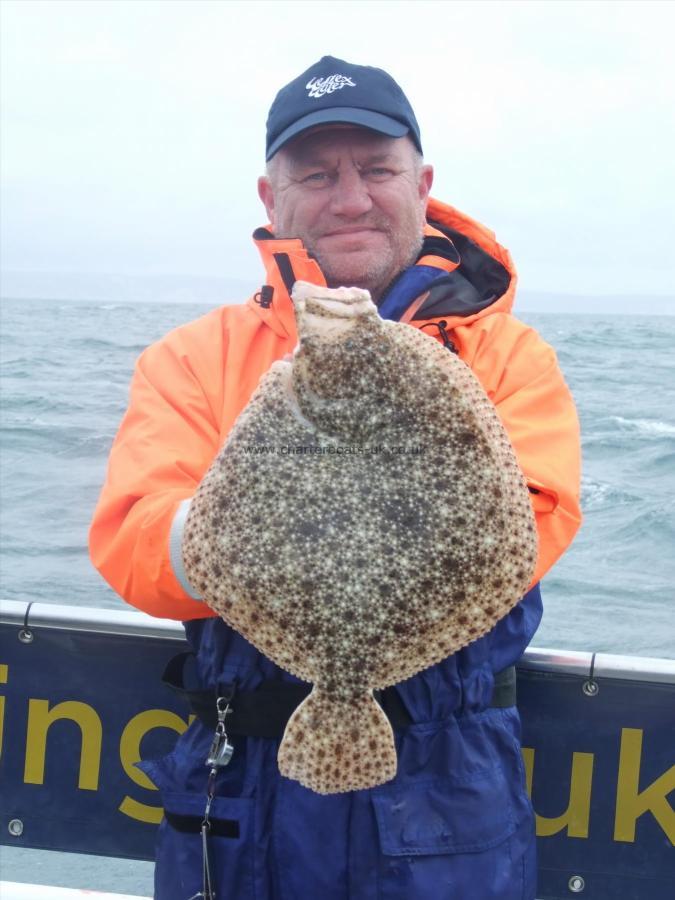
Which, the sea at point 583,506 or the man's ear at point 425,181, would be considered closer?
the man's ear at point 425,181

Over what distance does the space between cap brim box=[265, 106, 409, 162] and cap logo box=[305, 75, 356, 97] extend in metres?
0.07

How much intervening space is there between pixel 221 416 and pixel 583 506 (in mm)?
7705

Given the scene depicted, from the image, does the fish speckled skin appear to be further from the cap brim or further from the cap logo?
the cap logo

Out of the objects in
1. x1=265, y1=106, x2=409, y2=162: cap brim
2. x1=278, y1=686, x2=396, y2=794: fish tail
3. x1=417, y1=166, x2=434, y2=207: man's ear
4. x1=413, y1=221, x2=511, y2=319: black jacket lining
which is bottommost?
x1=278, y1=686, x2=396, y2=794: fish tail

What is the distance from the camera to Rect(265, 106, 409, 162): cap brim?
240cm

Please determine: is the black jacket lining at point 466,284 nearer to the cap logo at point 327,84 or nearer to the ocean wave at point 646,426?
the cap logo at point 327,84

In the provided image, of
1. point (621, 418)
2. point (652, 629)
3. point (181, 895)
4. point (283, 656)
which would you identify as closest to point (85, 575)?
point (652, 629)

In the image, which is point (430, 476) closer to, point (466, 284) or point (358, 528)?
point (358, 528)

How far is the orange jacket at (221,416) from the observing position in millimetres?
1996

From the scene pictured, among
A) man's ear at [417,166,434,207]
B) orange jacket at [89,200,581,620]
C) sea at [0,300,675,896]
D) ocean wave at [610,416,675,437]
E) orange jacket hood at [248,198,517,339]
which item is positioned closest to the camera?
orange jacket at [89,200,581,620]

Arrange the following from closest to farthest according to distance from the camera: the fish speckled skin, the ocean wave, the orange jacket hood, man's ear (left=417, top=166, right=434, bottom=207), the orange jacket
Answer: the fish speckled skin, the orange jacket, the orange jacket hood, man's ear (left=417, top=166, right=434, bottom=207), the ocean wave

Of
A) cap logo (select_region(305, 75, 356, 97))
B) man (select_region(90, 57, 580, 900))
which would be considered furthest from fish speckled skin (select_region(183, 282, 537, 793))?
cap logo (select_region(305, 75, 356, 97))

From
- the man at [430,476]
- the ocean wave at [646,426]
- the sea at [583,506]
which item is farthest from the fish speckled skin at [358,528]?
the ocean wave at [646,426]

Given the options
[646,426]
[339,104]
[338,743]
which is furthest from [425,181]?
[646,426]
